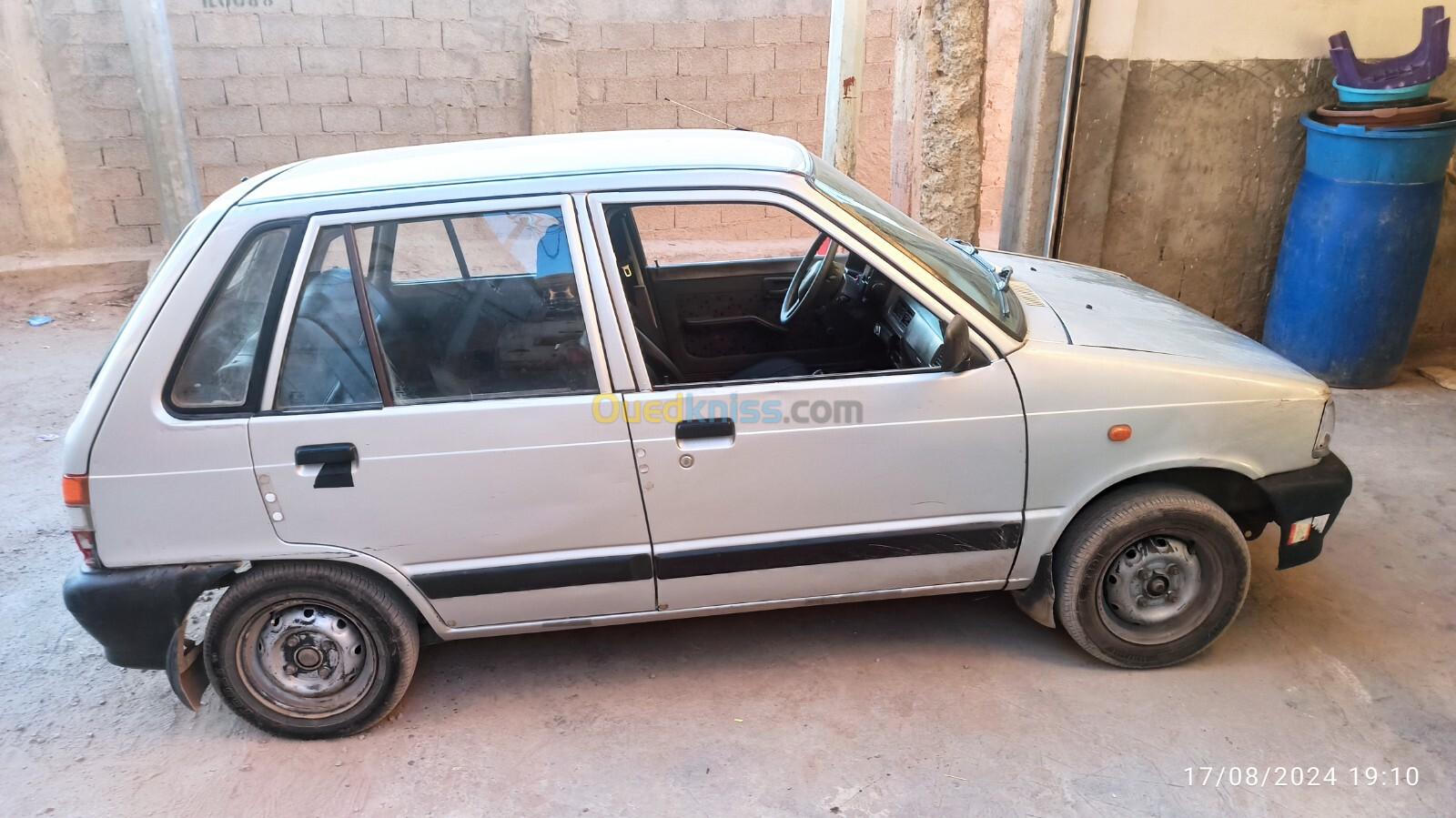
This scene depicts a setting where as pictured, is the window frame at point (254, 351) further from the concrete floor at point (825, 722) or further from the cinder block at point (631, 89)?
the cinder block at point (631, 89)

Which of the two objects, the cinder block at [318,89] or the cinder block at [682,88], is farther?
the cinder block at [682,88]

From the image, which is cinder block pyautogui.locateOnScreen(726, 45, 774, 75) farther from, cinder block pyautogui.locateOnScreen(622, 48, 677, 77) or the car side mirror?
the car side mirror

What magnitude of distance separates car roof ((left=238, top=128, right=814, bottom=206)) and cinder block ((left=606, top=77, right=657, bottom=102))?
217 inches

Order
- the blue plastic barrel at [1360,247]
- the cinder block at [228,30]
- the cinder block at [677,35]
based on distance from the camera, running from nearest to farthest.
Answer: the blue plastic barrel at [1360,247], the cinder block at [228,30], the cinder block at [677,35]

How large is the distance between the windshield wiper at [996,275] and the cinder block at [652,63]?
5389 millimetres

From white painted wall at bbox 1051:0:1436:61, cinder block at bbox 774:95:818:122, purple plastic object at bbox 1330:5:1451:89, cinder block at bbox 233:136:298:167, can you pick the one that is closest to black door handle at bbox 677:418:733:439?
white painted wall at bbox 1051:0:1436:61

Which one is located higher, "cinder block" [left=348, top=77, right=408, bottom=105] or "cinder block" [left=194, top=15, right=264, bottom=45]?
"cinder block" [left=194, top=15, right=264, bottom=45]

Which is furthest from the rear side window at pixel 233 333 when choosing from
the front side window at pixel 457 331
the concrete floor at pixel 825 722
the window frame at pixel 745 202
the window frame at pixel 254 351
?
the concrete floor at pixel 825 722

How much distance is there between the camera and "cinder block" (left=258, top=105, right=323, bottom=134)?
27.3 feet

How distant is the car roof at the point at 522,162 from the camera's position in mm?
3057

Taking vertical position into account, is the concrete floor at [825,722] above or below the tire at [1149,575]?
below

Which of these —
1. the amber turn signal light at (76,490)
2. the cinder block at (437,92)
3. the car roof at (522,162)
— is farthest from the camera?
the cinder block at (437,92)

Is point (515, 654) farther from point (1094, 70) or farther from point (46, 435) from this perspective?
point (1094, 70)

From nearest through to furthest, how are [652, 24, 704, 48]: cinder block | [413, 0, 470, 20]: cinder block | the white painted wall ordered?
the white painted wall < [413, 0, 470, 20]: cinder block < [652, 24, 704, 48]: cinder block
